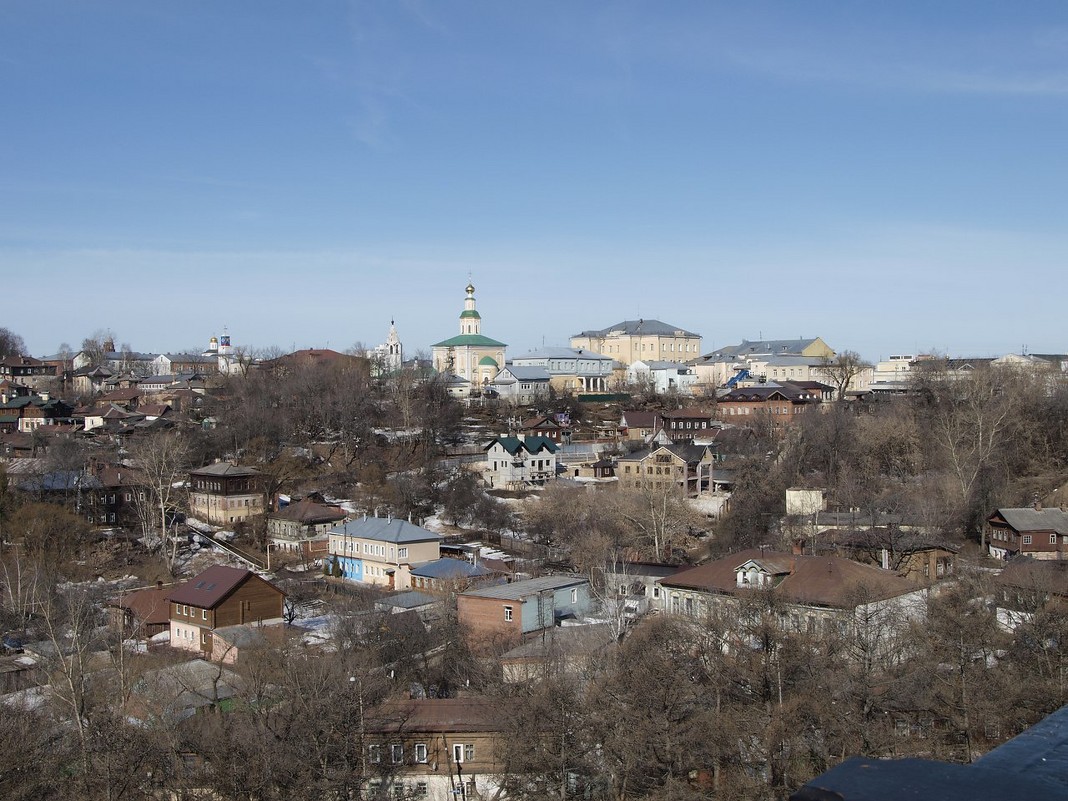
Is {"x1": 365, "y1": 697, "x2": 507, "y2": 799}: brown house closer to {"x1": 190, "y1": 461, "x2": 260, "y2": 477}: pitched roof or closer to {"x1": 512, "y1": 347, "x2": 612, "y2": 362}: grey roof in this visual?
{"x1": 190, "y1": 461, "x2": 260, "y2": 477}: pitched roof

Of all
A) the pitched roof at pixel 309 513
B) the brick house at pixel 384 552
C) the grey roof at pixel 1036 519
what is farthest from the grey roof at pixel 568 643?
the pitched roof at pixel 309 513

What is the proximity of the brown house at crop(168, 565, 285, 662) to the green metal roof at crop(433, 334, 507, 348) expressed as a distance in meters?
40.3

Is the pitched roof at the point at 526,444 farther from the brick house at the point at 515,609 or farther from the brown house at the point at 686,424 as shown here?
the brick house at the point at 515,609

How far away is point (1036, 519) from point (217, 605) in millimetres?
18811

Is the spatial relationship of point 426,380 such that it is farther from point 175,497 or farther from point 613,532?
point 613,532

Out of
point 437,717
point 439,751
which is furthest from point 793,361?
point 439,751

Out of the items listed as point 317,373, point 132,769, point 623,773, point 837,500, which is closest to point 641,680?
point 623,773

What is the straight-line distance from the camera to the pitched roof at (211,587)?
1988 centimetres

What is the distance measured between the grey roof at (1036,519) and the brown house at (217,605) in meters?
17.1

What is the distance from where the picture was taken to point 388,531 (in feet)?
84.4

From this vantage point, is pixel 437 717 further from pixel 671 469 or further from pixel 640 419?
pixel 640 419

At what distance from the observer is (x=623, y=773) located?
36.2ft

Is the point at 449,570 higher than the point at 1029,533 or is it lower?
lower

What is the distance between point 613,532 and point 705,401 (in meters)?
23.6
